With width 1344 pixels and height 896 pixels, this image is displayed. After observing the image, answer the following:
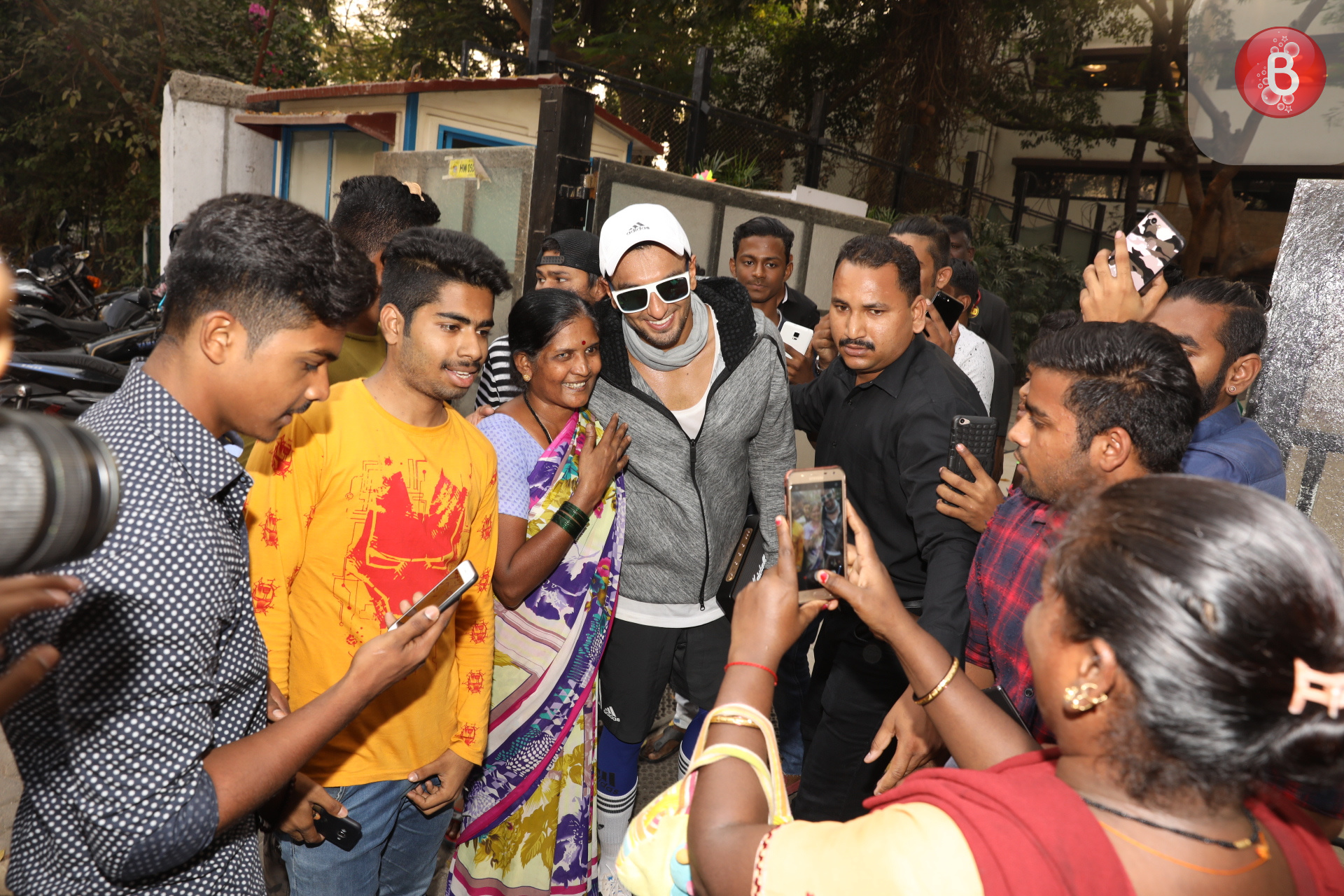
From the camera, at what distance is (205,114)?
33.4 ft

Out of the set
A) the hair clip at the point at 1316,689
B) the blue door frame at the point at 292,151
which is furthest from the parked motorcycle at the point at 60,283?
the hair clip at the point at 1316,689

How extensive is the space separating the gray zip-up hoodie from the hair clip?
2.02m

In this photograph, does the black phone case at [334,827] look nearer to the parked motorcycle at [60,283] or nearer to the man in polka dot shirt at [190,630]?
the man in polka dot shirt at [190,630]

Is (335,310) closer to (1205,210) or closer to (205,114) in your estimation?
(205,114)

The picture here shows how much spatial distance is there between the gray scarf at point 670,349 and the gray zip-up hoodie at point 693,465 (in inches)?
1.4

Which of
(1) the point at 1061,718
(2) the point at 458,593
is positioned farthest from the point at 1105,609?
(2) the point at 458,593

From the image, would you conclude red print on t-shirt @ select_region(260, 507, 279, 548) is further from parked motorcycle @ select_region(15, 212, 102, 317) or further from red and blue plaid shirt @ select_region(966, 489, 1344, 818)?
parked motorcycle @ select_region(15, 212, 102, 317)

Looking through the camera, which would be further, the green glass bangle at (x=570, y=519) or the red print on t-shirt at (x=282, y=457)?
the green glass bangle at (x=570, y=519)

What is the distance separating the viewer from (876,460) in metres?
2.78

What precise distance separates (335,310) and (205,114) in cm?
1065

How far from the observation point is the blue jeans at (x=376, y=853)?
79.4 inches

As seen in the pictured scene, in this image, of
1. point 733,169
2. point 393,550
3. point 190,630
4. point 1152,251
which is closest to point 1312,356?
point 1152,251

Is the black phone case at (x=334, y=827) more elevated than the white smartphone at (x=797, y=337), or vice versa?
the white smartphone at (x=797, y=337)

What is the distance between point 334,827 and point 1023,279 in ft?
48.2
